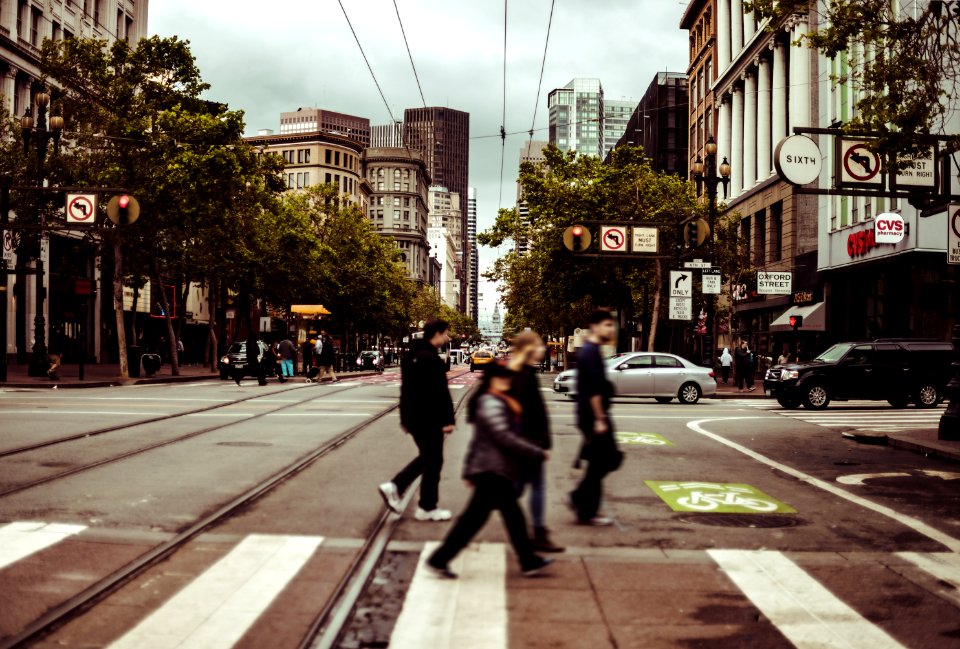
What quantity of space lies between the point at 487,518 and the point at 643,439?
1050 centimetres

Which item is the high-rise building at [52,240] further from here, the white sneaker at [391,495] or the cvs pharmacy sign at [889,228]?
the white sneaker at [391,495]

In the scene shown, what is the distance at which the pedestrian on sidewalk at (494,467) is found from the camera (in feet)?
20.6

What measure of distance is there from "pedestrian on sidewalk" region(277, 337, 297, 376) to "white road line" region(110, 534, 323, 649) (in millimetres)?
29973

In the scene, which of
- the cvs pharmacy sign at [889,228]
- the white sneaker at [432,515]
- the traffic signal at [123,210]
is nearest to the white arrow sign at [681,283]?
the cvs pharmacy sign at [889,228]

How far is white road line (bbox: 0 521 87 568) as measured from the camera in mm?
7074

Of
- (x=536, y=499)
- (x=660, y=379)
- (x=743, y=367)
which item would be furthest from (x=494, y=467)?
(x=743, y=367)

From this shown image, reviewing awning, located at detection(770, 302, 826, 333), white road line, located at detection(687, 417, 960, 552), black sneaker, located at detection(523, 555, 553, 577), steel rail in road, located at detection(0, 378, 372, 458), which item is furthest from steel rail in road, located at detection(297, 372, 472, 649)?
awning, located at detection(770, 302, 826, 333)

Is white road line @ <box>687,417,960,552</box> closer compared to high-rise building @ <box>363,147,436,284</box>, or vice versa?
white road line @ <box>687,417,960,552</box>

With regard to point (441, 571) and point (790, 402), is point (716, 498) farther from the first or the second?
point (790, 402)

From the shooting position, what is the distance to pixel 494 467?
20.7ft

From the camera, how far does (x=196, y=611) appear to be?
5730mm

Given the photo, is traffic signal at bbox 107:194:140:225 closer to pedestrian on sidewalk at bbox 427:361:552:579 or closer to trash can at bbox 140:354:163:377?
trash can at bbox 140:354:163:377

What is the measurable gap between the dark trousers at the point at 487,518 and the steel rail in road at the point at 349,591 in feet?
1.83

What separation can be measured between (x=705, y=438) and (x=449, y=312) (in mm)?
152031
